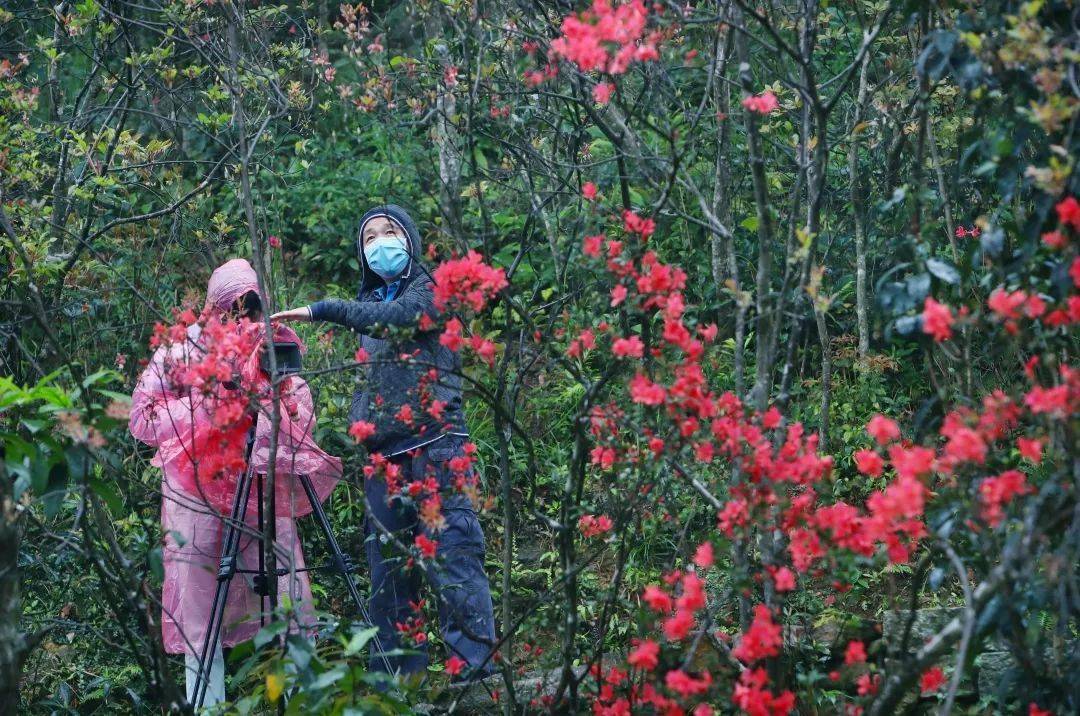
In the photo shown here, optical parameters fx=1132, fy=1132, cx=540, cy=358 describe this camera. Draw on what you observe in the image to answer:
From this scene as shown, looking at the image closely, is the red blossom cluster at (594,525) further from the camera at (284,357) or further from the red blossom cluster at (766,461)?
the camera at (284,357)

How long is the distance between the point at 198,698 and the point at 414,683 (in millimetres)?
1269

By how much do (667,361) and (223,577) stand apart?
169 centimetres

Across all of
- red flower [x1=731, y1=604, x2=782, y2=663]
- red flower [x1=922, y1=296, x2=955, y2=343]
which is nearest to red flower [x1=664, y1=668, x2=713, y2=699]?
red flower [x1=731, y1=604, x2=782, y2=663]

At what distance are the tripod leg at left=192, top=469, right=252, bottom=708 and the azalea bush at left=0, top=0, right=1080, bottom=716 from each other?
19 centimetres

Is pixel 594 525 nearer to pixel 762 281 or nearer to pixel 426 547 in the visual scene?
pixel 426 547

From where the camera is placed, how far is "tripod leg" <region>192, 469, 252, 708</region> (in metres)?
3.74

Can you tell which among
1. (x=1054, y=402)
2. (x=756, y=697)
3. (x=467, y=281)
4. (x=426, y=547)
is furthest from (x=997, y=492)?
(x=426, y=547)

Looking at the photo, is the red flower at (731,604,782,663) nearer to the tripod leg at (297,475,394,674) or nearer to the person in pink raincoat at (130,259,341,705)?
the tripod leg at (297,475,394,674)

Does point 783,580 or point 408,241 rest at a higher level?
point 408,241

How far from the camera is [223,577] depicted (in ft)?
12.3

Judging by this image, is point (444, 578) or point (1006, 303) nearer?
point (1006, 303)

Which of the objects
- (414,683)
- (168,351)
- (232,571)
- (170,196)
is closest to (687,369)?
(414,683)

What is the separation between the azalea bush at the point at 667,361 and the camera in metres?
2.49

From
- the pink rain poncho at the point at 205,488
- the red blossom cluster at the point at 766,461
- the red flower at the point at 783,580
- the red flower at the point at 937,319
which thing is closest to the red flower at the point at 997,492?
the red blossom cluster at the point at 766,461
